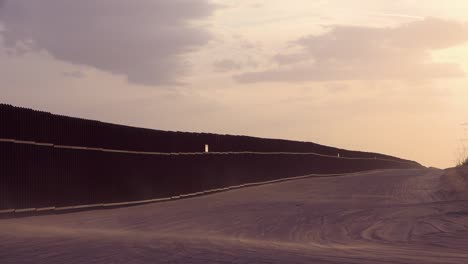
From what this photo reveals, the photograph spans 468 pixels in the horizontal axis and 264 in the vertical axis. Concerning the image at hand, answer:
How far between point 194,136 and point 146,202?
515cm

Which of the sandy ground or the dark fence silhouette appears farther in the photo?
the dark fence silhouette

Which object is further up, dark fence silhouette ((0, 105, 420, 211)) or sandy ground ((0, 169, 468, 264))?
dark fence silhouette ((0, 105, 420, 211))

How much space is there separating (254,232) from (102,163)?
904cm

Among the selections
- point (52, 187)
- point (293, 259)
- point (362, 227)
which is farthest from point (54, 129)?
point (293, 259)

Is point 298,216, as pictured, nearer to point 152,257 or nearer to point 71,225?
point 71,225

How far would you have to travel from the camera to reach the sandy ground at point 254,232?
10664 mm

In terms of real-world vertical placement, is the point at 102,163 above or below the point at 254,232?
above

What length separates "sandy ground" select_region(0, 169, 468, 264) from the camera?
10.7m

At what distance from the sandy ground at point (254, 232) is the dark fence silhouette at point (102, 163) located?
2.91 feet

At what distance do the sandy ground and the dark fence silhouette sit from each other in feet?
2.91

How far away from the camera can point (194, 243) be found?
480 inches

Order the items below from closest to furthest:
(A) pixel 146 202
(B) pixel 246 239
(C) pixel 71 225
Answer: (B) pixel 246 239 < (C) pixel 71 225 < (A) pixel 146 202

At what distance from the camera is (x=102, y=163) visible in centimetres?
2350

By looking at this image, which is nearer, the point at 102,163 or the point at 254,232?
the point at 254,232
